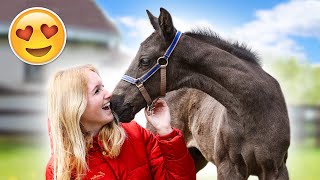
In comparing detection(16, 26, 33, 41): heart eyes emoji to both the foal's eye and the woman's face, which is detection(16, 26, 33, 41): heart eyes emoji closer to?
the foal's eye

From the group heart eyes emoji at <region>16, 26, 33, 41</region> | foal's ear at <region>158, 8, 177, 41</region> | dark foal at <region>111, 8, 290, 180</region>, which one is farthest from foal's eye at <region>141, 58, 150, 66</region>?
heart eyes emoji at <region>16, 26, 33, 41</region>

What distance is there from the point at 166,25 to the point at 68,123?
3.96 ft

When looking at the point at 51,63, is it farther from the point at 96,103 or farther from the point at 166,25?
the point at 96,103

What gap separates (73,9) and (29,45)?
1477 mm

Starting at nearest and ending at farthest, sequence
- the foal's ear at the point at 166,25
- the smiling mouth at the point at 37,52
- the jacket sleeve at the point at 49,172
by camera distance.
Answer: the jacket sleeve at the point at 49,172 < the foal's ear at the point at 166,25 < the smiling mouth at the point at 37,52

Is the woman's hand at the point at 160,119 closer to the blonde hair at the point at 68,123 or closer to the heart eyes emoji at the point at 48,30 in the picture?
the blonde hair at the point at 68,123

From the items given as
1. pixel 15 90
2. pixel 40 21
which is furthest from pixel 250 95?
pixel 15 90

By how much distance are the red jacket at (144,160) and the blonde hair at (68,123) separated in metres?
0.07

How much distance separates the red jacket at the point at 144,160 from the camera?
3119mm

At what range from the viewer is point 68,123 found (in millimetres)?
3131

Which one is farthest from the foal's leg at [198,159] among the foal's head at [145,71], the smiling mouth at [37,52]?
the smiling mouth at [37,52]

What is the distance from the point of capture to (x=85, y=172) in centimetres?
315

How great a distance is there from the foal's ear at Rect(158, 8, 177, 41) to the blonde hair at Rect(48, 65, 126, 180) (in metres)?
0.95

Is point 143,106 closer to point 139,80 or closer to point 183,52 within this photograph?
point 139,80
